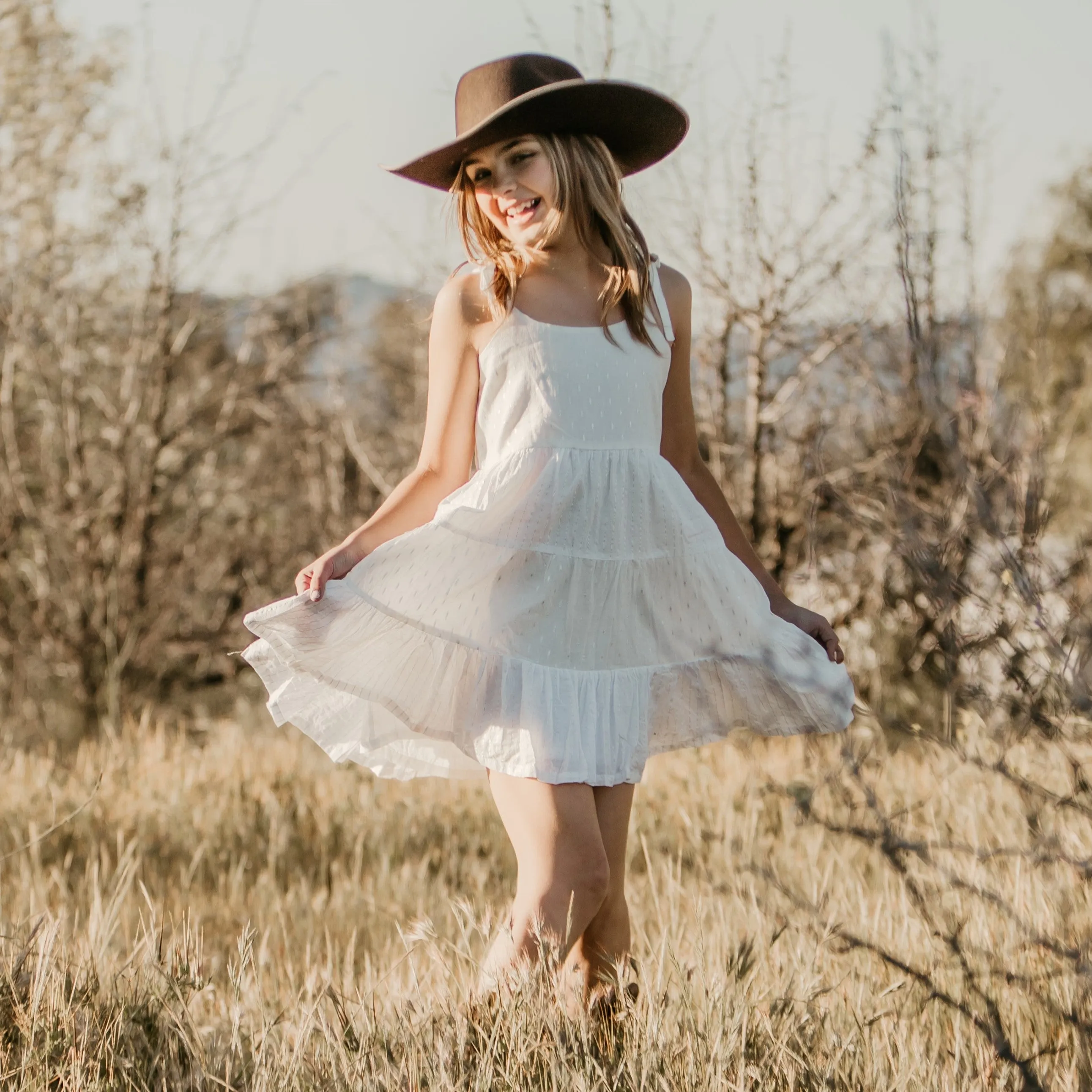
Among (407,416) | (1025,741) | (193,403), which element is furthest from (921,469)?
(193,403)

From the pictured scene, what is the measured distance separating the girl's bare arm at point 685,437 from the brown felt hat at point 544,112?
30 cm

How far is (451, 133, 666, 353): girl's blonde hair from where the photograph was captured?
255 centimetres

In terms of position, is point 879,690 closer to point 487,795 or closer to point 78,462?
point 487,795

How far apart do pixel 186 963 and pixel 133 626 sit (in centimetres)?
468

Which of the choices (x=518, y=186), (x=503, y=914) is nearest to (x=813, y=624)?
(x=518, y=186)

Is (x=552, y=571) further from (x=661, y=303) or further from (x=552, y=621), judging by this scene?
(x=661, y=303)

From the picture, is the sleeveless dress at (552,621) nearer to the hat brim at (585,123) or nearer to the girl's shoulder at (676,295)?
the girl's shoulder at (676,295)

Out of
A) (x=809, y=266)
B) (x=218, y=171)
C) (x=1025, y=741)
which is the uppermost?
(x=218, y=171)

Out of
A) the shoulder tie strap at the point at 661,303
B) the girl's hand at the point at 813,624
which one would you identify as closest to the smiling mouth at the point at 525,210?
the shoulder tie strap at the point at 661,303

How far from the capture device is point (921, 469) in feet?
19.3

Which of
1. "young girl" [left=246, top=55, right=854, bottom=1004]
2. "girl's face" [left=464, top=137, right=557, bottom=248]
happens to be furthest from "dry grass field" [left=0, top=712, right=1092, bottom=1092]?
"girl's face" [left=464, top=137, right=557, bottom=248]

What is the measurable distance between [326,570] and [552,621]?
421mm

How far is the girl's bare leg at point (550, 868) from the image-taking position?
84.1 inches

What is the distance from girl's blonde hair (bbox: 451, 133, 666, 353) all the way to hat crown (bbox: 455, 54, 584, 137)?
10cm
